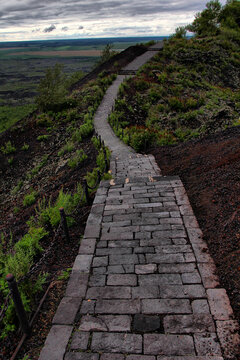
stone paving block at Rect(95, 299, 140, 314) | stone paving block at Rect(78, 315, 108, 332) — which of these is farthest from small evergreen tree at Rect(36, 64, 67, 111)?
stone paving block at Rect(78, 315, 108, 332)

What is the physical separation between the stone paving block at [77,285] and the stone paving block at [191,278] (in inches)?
59.4

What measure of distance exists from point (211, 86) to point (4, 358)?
23165 millimetres

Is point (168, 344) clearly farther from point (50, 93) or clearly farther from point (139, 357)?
point (50, 93)

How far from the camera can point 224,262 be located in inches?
170

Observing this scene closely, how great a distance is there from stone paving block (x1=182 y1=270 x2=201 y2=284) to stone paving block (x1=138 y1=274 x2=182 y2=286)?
0.08m

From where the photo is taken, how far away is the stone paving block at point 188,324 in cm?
332

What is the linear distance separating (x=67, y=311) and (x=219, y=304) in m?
2.06

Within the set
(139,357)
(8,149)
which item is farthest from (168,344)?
(8,149)

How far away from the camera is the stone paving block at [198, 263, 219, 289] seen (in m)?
3.97

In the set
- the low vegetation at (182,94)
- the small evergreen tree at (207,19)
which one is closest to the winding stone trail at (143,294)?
the low vegetation at (182,94)

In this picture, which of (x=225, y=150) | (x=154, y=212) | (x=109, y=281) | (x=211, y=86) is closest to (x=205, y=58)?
(x=211, y=86)

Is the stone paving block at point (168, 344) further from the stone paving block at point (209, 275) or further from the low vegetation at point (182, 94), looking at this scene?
the low vegetation at point (182, 94)

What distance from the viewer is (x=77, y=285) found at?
13.6ft

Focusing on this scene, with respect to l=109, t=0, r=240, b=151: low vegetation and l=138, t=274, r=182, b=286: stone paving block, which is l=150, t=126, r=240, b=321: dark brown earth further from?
l=109, t=0, r=240, b=151: low vegetation
